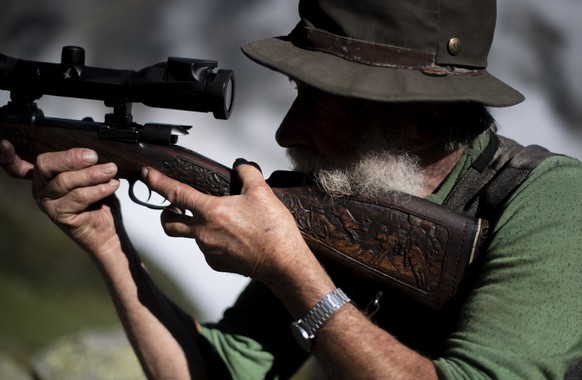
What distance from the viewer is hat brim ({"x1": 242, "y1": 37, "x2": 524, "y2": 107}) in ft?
8.05

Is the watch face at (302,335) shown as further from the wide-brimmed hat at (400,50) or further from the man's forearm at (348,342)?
the wide-brimmed hat at (400,50)

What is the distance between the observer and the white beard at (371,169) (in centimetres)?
270

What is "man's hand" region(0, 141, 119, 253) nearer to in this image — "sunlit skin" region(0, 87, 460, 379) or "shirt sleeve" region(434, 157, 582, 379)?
"sunlit skin" region(0, 87, 460, 379)

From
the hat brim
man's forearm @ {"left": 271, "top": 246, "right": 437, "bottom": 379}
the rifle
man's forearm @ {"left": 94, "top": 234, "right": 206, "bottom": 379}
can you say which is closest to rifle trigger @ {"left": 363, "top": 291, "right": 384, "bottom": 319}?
the rifle

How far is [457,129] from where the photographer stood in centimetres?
278

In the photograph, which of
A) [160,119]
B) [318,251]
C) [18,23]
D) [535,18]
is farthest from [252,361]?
[18,23]

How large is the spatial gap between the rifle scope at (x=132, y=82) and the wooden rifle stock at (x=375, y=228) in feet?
0.58

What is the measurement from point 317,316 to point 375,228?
35 centimetres

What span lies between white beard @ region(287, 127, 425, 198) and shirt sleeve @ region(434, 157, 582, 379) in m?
0.40

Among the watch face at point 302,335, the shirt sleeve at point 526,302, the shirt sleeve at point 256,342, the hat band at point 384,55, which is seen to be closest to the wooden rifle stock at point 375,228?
the shirt sleeve at point 526,302

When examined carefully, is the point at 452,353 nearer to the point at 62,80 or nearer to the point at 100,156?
the point at 100,156

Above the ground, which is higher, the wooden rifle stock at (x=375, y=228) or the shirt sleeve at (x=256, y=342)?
the wooden rifle stock at (x=375, y=228)

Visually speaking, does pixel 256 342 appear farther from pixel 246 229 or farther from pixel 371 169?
pixel 371 169

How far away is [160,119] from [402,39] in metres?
5.14
